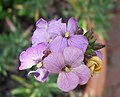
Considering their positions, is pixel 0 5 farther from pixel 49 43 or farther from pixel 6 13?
pixel 49 43

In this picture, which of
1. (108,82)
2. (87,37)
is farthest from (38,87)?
(108,82)

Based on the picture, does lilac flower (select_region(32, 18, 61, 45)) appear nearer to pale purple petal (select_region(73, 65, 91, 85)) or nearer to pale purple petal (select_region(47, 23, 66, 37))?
pale purple petal (select_region(47, 23, 66, 37))

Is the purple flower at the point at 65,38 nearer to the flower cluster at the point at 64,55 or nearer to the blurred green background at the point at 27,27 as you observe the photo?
the flower cluster at the point at 64,55

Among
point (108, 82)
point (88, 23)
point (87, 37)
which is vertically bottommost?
point (108, 82)

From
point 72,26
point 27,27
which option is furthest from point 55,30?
point 27,27

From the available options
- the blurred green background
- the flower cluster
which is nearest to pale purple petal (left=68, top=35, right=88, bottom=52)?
the flower cluster

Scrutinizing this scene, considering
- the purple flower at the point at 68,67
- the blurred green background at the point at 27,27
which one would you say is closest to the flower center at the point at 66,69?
the purple flower at the point at 68,67
